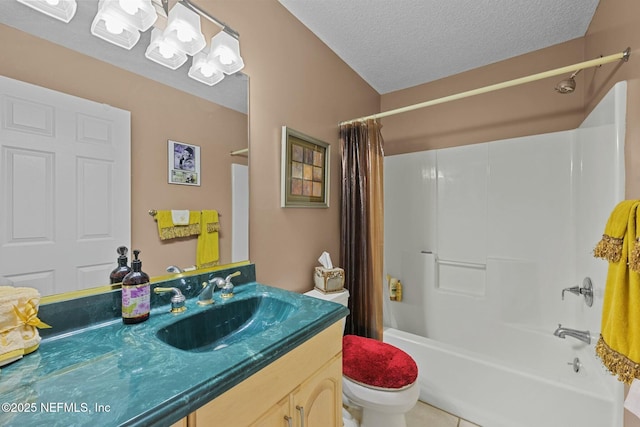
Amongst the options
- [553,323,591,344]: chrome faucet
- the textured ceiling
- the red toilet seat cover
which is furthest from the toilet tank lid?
the textured ceiling

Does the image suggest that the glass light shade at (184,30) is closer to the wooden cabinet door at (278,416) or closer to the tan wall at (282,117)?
the tan wall at (282,117)

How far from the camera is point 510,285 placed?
197cm

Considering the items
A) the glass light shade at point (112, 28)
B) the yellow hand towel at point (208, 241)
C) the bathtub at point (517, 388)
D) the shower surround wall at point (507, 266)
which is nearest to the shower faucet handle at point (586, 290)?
the shower surround wall at point (507, 266)

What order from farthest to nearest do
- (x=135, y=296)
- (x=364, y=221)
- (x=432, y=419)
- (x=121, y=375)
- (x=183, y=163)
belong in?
(x=364, y=221) → (x=432, y=419) → (x=183, y=163) → (x=135, y=296) → (x=121, y=375)

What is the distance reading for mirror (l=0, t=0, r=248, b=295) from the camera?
A: 75cm

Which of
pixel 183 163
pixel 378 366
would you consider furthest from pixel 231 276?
pixel 378 366

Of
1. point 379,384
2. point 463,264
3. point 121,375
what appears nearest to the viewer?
point 121,375

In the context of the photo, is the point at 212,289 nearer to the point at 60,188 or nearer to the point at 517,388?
the point at 60,188

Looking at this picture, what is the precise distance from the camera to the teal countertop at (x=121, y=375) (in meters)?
0.46

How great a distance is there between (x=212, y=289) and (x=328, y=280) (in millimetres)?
791

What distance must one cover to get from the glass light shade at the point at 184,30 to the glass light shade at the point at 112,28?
124mm

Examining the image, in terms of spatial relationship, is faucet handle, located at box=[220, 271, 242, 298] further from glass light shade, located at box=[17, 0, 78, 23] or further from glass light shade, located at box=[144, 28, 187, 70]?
glass light shade, located at box=[17, 0, 78, 23]

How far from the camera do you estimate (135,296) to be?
849 millimetres

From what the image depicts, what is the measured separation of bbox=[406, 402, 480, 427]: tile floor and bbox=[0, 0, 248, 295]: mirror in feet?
4.96
